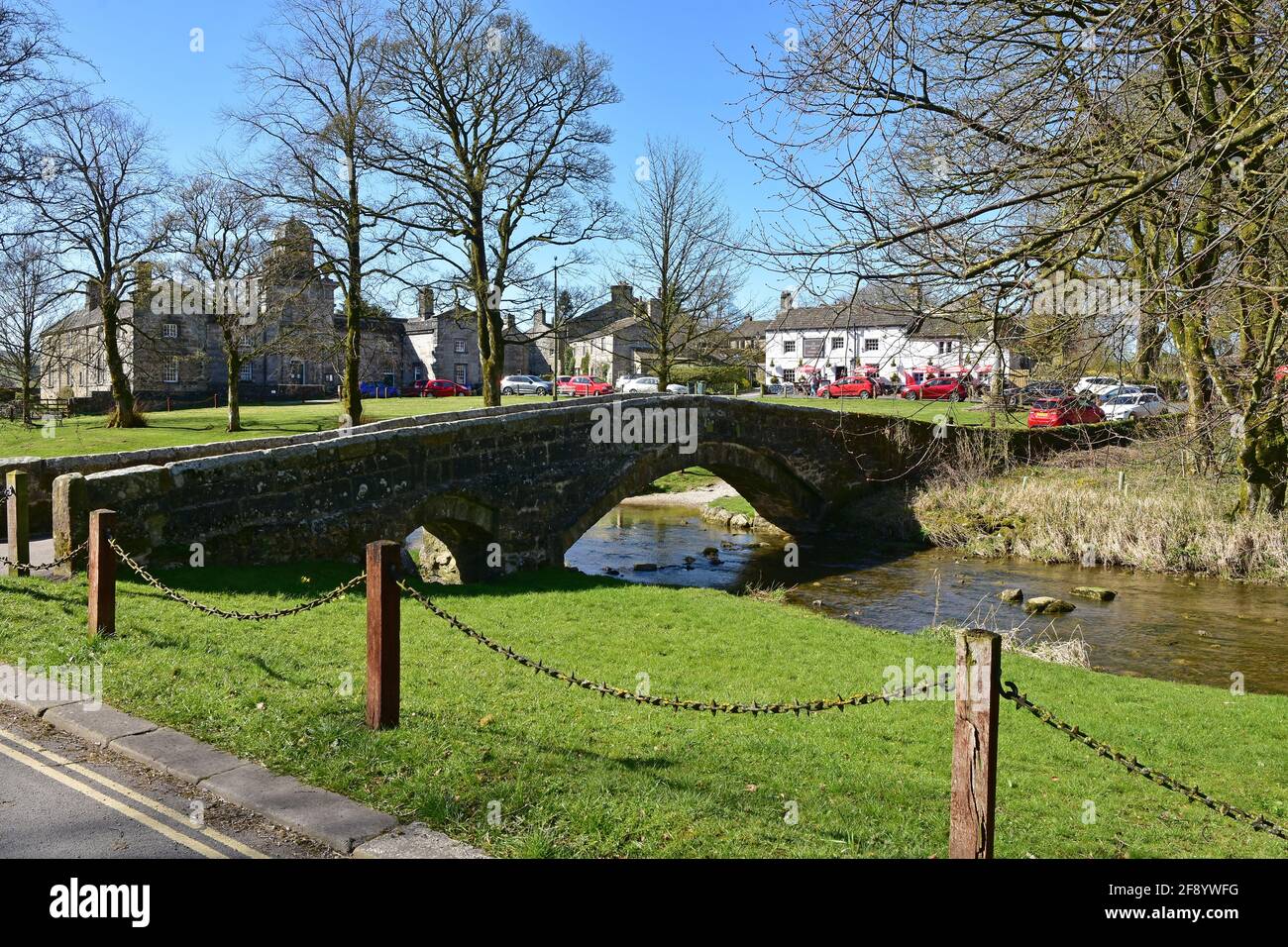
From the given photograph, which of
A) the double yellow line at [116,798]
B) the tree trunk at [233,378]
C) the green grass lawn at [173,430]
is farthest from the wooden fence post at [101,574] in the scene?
the tree trunk at [233,378]

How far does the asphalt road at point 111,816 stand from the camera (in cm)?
457

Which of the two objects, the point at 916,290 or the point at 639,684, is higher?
the point at 916,290

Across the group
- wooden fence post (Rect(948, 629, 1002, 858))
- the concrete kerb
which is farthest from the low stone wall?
wooden fence post (Rect(948, 629, 1002, 858))

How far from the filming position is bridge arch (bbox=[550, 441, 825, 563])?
18.7 m

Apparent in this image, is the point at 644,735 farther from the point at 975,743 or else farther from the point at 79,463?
the point at 79,463

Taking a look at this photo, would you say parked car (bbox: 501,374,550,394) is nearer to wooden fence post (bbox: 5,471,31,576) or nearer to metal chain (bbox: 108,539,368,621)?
wooden fence post (bbox: 5,471,31,576)

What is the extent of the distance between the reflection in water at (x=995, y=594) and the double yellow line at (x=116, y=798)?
11971 mm

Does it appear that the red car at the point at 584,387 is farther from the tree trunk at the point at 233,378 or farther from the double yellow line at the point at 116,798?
the double yellow line at the point at 116,798

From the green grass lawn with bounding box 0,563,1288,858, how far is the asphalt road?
484 mm

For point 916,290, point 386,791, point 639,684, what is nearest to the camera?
point 386,791

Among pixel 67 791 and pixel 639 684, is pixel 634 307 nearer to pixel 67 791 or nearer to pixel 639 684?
pixel 639 684

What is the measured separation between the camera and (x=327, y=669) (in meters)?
7.53
